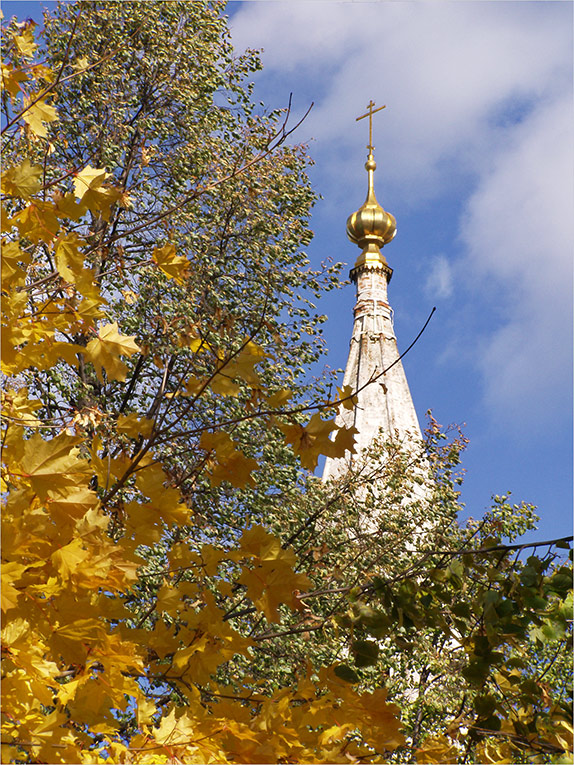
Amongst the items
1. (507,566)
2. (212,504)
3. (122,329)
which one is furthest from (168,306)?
(507,566)

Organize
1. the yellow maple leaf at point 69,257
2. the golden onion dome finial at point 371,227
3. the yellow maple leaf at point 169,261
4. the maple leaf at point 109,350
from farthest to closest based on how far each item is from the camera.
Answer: the golden onion dome finial at point 371,227
the yellow maple leaf at point 169,261
the maple leaf at point 109,350
the yellow maple leaf at point 69,257

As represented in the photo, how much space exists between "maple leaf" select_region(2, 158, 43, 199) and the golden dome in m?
22.7

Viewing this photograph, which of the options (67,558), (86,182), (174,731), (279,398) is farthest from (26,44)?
(174,731)

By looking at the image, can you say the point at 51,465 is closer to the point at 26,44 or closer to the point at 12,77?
the point at 12,77

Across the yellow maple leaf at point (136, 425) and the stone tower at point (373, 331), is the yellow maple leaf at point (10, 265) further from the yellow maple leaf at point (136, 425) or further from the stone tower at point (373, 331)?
the stone tower at point (373, 331)

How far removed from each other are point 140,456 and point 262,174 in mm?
7118

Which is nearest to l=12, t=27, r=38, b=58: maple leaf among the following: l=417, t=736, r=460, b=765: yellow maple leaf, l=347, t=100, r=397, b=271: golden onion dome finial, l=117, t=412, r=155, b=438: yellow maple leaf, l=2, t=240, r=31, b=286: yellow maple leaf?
l=2, t=240, r=31, b=286: yellow maple leaf

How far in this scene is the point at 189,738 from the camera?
2.04m

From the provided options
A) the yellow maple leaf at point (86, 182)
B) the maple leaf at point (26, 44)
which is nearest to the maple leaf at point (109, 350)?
the yellow maple leaf at point (86, 182)

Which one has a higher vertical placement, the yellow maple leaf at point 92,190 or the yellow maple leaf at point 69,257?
the yellow maple leaf at point 92,190

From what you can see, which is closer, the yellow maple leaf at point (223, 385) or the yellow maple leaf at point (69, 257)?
the yellow maple leaf at point (69, 257)

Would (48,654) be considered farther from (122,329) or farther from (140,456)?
(122,329)

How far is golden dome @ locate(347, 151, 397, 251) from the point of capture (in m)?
24.3

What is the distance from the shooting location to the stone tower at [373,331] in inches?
800
